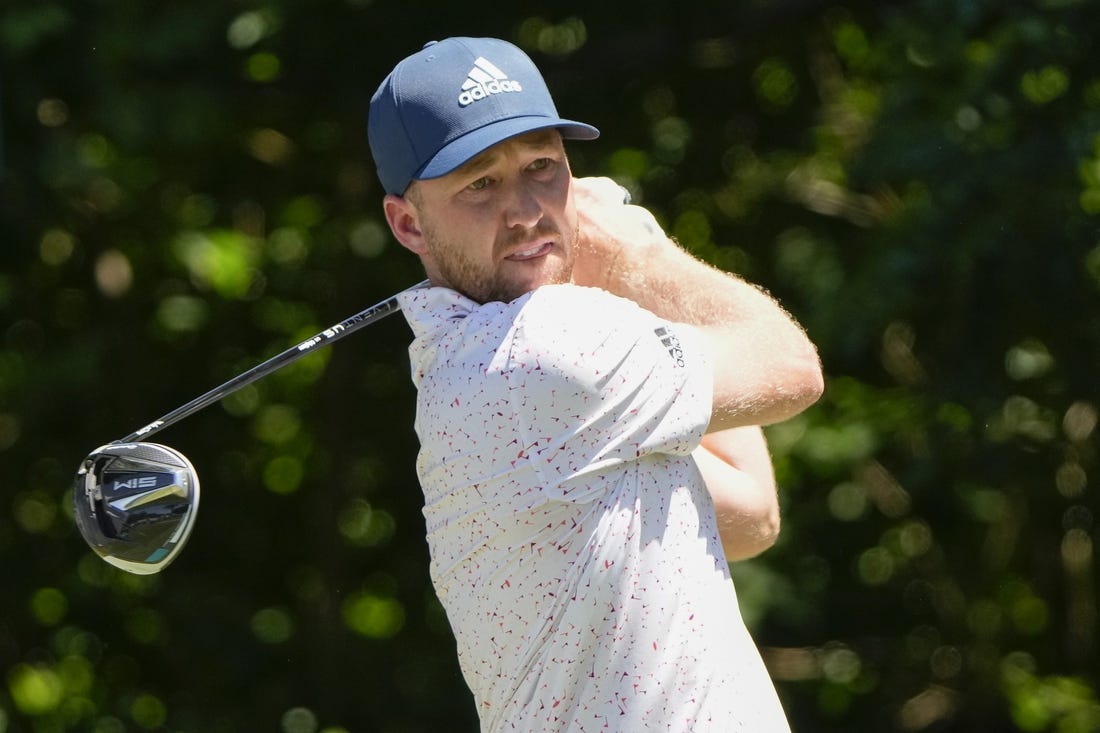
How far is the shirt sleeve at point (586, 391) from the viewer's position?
216 cm

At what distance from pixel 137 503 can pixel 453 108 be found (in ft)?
2.45

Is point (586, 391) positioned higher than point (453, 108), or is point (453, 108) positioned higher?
point (453, 108)

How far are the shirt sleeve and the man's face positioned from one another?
0.12 meters

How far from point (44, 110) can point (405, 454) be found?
1.90 meters

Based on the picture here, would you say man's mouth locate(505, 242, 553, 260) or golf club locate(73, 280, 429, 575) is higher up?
man's mouth locate(505, 242, 553, 260)

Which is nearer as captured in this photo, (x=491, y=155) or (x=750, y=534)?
(x=491, y=155)

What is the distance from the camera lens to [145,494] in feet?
8.12

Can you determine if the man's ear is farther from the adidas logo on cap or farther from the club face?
the club face

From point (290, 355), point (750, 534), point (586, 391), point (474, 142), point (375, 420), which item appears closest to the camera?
point (586, 391)

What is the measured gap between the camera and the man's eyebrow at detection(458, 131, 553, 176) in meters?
2.30

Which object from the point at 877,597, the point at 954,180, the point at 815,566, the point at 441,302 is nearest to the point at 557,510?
the point at 441,302

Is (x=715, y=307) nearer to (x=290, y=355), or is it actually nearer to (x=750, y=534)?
(x=750, y=534)

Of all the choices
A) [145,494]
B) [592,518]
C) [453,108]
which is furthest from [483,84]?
[145,494]

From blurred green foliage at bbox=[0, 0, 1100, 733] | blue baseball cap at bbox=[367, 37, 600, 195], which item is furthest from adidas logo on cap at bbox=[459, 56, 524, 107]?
blurred green foliage at bbox=[0, 0, 1100, 733]
